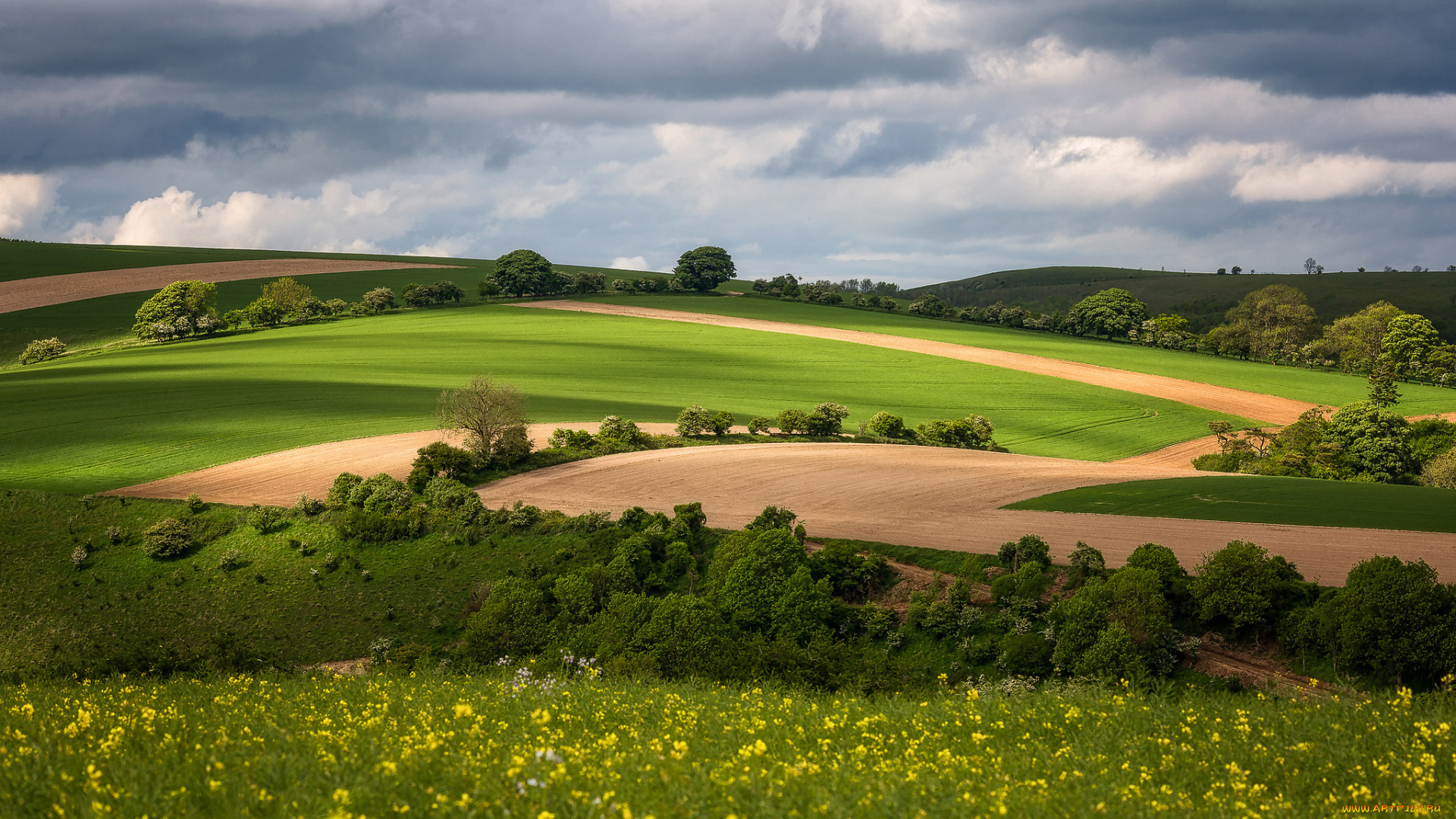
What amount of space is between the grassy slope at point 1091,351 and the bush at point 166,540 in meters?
79.8

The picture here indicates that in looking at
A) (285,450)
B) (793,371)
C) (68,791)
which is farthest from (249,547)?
(793,371)

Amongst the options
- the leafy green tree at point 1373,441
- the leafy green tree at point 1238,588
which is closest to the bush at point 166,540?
the leafy green tree at point 1238,588

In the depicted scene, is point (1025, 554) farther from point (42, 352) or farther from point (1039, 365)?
point (42, 352)

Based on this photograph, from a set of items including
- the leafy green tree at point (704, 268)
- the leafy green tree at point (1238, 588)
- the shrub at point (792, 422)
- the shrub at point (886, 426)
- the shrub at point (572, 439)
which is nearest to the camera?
the leafy green tree at point (1238, 588)

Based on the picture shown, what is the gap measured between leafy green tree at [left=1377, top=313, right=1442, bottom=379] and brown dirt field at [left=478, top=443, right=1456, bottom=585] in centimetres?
7392

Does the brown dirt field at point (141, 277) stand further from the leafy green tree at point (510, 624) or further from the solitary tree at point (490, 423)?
the leafy green tree at point (510, 624)

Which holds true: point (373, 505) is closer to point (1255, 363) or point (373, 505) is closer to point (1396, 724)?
point (1396, 724)

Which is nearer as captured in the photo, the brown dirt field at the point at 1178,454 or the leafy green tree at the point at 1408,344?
the brown dirt field at the point at 1178,454

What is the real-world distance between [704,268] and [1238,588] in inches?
5071

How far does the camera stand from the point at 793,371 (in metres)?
75.0

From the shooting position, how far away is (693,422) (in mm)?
47688

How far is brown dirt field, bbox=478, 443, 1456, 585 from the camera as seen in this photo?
24.2m

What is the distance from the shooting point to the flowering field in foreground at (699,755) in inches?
269

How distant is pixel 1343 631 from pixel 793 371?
2323 inches
